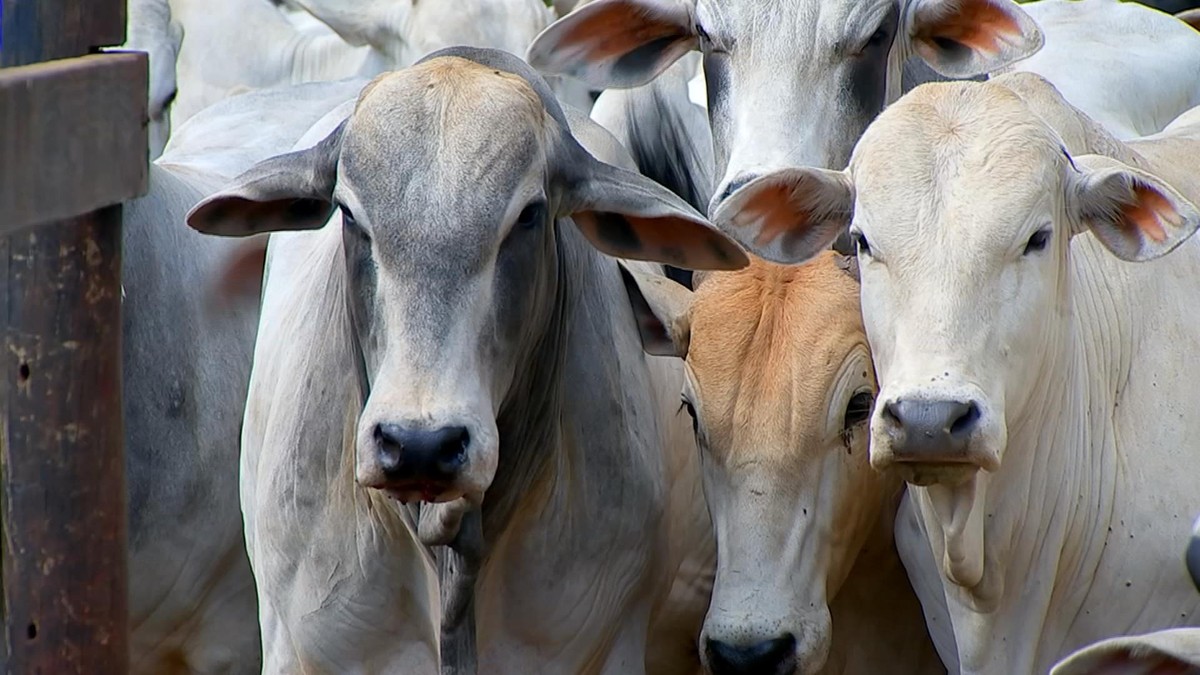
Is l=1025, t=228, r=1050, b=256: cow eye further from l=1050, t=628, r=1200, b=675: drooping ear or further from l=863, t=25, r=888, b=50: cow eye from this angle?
l=863, t=25, r=888, b=50: cow eye

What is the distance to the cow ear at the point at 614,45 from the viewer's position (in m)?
4.94

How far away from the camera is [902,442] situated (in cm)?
325

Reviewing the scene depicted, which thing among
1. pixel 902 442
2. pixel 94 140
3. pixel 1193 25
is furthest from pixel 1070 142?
pixel 1193 25

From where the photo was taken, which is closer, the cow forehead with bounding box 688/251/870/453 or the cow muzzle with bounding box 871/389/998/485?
the cow muzzle with bounding box 871/389/998/485

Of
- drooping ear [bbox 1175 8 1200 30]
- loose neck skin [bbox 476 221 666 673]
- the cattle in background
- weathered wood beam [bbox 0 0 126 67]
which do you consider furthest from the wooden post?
drooping ear [bbox 1175 8 1200 30]

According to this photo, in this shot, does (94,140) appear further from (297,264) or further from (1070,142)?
(1070,142)

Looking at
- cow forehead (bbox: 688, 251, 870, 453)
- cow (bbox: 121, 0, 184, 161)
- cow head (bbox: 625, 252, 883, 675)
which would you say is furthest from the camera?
cow (bbox: 121, 0, 184, 161)

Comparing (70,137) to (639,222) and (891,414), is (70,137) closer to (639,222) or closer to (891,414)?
(639,222)

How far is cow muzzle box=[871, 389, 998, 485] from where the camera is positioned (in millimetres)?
3238

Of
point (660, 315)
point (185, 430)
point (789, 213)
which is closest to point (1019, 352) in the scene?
point (789, 213)

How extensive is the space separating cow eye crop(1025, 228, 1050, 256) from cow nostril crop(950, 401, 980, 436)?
1.13ft

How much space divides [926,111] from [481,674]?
4.30 ft

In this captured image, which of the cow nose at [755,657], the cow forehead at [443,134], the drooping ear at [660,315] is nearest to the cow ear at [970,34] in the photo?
the drooping ear at [660,315]

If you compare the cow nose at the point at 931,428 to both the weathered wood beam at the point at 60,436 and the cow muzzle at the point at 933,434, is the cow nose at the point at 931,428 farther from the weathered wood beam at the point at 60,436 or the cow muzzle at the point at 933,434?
the weathered wood beam at the point at 60,436
